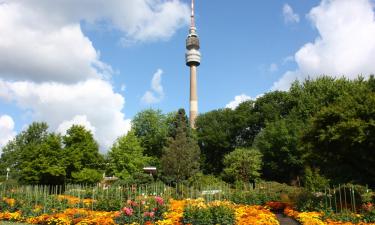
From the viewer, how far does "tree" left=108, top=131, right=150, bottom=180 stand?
4824cm

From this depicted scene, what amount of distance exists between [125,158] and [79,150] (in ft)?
27.2

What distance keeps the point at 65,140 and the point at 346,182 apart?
98.7 ft

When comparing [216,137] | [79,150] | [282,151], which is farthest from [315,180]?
[216,137]

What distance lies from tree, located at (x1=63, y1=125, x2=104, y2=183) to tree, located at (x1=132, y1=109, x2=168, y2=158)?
79.0ft

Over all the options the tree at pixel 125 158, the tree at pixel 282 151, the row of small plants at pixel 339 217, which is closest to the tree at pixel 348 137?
the row of small plants at pixel 339 217

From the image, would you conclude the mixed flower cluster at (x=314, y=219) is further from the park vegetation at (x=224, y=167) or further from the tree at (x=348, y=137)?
the tree at (x=348, y=137)

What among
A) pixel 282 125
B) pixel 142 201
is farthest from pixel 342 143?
pixel 282 125

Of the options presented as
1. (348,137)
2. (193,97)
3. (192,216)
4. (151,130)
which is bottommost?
(192,216)

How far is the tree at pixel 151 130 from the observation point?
67625 millimetres

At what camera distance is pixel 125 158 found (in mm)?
48656

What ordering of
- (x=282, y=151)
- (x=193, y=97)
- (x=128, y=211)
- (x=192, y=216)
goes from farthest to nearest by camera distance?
(x=193, y=97), (x=282, y=151), (x=128, y=211), (x=192, y=216)

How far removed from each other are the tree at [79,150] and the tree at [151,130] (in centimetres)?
2408

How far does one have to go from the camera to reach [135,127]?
72.4 metres

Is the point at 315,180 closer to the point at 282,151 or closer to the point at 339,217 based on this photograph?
the point at 282,151
